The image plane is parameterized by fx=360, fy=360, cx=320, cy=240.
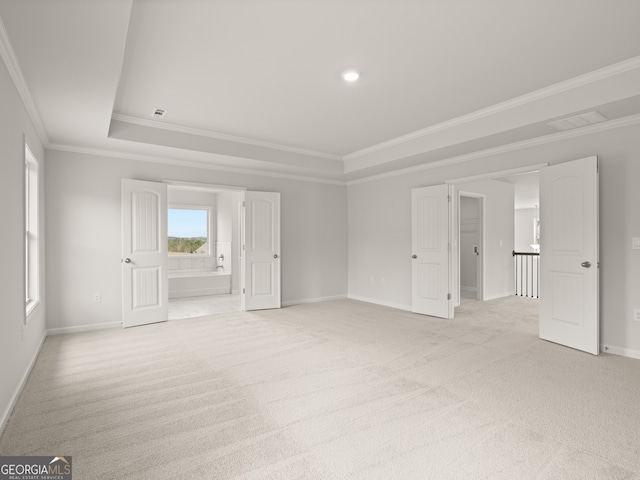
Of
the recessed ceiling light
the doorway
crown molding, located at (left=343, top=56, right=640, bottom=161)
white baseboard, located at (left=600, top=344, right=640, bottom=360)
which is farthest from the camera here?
the doorway

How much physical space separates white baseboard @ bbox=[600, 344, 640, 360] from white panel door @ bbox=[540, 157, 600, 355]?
210 millimetres

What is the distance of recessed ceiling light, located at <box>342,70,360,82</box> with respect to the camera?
10.3 ft

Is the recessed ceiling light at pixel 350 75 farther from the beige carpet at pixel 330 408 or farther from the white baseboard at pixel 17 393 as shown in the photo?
the white baseboard at pixel 17 393

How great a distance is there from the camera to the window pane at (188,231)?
354 inches

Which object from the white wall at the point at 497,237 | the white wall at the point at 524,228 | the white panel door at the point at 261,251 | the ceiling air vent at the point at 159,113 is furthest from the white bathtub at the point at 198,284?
the white wall at the point at 524,228

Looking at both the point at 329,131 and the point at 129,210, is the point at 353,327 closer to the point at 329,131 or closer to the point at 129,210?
the point at 329,131

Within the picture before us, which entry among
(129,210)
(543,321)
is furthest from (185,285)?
(543,321)

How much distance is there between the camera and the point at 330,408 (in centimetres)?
248

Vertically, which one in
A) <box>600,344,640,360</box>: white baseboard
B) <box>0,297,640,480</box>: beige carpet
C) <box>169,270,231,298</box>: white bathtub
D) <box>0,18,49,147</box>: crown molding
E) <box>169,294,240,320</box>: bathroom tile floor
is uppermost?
<box>0,18,49,147</box>: crown molding

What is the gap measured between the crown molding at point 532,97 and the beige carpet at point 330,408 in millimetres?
2557

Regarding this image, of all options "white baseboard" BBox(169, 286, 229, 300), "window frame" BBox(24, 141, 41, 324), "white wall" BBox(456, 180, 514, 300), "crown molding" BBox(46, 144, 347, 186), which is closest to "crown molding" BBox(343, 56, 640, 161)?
"crown molding" BBox(46, 144, 347, 186)

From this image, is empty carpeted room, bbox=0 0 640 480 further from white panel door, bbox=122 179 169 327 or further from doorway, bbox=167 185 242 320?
doorway, bbox=167 185 242 320

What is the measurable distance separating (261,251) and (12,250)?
142 inches

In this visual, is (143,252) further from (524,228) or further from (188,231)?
(524,228)
